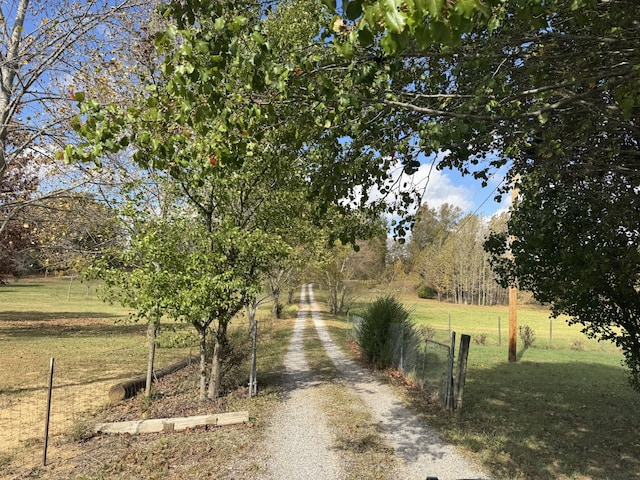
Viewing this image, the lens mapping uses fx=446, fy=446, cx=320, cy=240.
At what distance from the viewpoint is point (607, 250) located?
761 centimetres

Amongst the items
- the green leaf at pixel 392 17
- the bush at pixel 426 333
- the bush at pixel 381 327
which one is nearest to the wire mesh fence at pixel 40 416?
the green leaf at pixel 392 17

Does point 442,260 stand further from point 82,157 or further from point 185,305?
point 82,157

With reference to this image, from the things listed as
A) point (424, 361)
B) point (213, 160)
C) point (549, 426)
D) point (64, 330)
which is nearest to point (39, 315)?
point (64, 330)

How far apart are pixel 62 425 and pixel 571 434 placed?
920cm

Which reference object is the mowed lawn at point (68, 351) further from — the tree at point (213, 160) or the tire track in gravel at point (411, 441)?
the tire track in gravel at point (411, 441)

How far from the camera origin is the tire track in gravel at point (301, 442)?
578cm

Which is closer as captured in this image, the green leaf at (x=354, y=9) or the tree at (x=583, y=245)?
the green leaf at (x=354, y=9)

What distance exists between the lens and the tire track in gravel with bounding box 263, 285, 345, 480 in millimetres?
5781

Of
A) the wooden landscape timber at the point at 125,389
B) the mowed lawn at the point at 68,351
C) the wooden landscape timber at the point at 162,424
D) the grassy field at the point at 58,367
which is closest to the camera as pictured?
the wooden landscape timber at the point at 162,424

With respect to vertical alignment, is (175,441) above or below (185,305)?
below

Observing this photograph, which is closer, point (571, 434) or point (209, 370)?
point (571, 434)

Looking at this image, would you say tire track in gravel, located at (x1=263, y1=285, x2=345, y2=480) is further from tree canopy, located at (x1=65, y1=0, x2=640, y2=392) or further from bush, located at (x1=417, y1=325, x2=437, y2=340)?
bush, located at (x1=417, y1=325, x2=437, y2=340)

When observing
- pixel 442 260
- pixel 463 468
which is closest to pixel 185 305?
pixel 463 468

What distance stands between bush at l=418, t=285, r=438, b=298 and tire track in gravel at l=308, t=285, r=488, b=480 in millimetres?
66943
